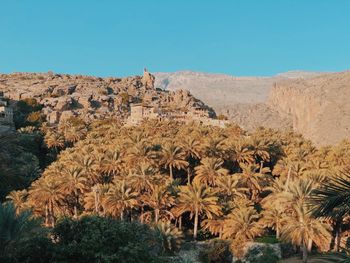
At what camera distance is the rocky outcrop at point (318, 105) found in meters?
123

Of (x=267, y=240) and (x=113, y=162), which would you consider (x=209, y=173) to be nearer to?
(x=113, y=162)

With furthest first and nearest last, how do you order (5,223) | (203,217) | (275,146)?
(275,146)
(203,217)
(5,223)

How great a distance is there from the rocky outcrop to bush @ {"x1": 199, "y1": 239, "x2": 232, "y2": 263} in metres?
80.1

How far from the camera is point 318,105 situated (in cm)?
14450

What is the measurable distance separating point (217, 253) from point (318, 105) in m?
112

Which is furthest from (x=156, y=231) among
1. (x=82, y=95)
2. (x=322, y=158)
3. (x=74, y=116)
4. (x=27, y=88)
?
(x=27, y=88)

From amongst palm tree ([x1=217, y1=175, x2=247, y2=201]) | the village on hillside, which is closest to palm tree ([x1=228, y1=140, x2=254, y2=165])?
palm tree ([x1=217, y1=175, x2=247, y2=201])

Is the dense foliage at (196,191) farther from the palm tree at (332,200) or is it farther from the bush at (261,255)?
the palm tree at (332,200)

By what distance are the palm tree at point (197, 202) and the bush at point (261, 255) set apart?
6009mm

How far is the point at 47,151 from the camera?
89500 millimetres

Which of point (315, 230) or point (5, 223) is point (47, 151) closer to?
point (315, 230)

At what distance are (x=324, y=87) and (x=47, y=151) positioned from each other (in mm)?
104871

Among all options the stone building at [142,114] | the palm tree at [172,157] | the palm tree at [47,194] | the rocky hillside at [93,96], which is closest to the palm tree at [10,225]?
the palm tree at [47,194]

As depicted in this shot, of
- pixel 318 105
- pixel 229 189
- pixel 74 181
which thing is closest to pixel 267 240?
pixel 229 189
